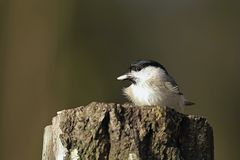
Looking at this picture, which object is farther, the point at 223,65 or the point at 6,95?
the point at 223,65

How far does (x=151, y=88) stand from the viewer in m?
3.56

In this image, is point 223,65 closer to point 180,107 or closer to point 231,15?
point 231,15

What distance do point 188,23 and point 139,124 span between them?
24.4 feet

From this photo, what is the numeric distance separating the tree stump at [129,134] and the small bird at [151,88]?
123cm

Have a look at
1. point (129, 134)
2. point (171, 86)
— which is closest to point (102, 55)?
point (171, 86)

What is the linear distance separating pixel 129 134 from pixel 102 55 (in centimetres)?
631

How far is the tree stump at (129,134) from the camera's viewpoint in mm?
2143

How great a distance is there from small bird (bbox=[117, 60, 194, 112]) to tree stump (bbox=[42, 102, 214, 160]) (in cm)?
123

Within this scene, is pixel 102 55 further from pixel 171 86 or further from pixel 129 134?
pixel 129 134

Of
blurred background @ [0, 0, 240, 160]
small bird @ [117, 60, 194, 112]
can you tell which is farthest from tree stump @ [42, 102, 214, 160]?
blurred background @ [0, 0, 240, 160]

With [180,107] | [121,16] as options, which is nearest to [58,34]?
[121,16]

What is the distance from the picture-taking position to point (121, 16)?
357 inches

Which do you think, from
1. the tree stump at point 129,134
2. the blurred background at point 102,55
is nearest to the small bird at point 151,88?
the tree stump at point 129,134

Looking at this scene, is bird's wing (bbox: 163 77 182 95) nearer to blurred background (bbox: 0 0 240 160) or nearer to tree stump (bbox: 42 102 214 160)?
tree stump (bbox: 42 102 214 160)
